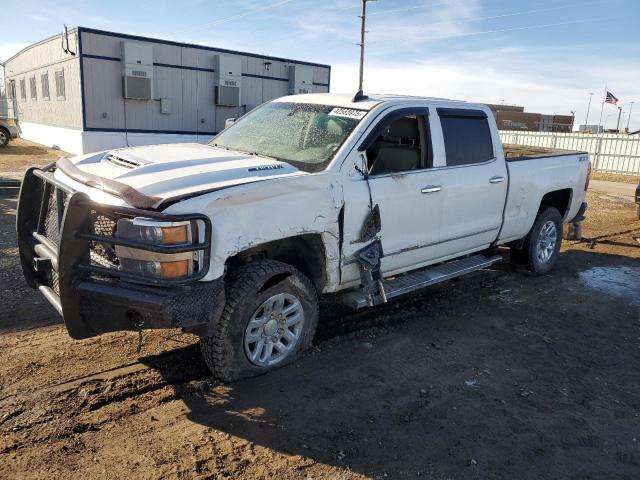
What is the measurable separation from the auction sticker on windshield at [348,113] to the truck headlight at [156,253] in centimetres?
196

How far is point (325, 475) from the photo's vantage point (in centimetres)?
284

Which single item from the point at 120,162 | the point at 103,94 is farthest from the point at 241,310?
the point at 103,94

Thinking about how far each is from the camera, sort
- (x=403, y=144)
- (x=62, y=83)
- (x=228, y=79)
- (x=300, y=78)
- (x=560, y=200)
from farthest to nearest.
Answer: (x=300, y=78), (x=228, y=79), (x=62, y=83), (x=560, y=200), (x=403, y=144)

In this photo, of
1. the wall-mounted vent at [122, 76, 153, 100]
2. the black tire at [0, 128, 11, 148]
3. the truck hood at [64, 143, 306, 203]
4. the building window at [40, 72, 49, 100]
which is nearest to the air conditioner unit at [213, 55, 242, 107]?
the wall-mounted vent at [122, 76, 153, 100]

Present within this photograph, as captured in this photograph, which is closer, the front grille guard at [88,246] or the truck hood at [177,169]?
the front grille guard at [88,246]

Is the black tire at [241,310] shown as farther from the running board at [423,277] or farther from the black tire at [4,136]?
the black tire at [4,136]

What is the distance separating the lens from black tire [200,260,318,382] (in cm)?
348

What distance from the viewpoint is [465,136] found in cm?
524

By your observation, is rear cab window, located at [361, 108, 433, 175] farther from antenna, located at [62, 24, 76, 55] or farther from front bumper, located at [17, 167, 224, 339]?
antenna, located at [62, 24, 76, 55]

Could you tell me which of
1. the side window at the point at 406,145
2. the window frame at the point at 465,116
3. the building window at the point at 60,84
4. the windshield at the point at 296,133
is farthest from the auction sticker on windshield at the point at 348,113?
the building window at the point at 60,84

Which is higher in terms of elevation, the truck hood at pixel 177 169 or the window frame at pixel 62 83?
the window frame at pixel 62 83

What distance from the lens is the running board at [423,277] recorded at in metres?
4.28

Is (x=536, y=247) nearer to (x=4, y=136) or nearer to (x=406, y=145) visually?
(x=406, y=145)

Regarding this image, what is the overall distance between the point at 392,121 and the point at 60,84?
62.4 feet
